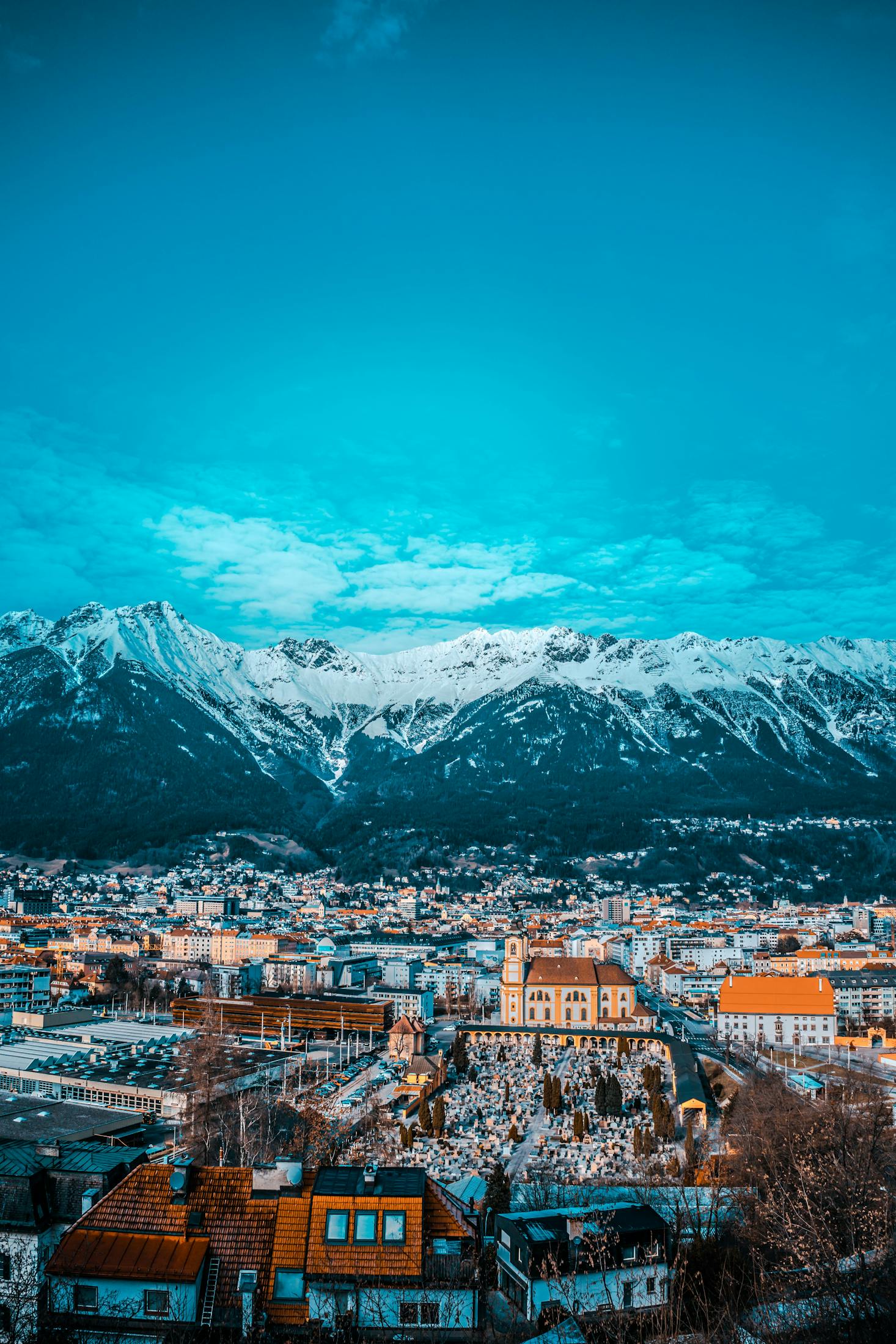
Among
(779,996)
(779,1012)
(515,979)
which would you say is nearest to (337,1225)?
(779,1012)

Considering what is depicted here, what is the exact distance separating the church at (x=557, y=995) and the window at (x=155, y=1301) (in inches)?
1587

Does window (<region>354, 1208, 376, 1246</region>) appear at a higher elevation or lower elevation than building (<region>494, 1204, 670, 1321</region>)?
higher

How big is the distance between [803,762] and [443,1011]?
5591 inches

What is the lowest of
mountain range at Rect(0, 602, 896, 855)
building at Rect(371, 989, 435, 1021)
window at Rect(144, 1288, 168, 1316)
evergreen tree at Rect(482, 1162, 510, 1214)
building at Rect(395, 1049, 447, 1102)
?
building at Rect(371, 989, 435, 1021)

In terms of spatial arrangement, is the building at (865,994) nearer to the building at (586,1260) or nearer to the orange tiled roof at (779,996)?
the orange tiled roof at (779,996)

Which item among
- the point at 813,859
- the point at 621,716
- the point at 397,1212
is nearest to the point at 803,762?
the point at 621,716

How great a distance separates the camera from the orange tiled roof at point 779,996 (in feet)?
141

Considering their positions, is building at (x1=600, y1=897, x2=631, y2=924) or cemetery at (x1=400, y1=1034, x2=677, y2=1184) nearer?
cemetery at (x1=400, y1=1034, x2=677, y2=1184)

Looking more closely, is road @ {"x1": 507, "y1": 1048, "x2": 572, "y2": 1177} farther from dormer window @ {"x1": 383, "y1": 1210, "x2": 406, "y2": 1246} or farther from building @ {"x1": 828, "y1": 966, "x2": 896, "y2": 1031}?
building @ {"x1": 828, "y1": 966, "x2": 896, "y2": 1031}

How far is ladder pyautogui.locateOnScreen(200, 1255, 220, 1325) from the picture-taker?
29.9ft

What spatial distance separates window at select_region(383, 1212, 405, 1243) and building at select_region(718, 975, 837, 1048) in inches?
1412

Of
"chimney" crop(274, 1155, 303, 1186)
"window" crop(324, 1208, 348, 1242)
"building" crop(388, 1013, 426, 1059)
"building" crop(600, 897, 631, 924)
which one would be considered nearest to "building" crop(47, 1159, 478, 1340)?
"window" crop(324, 1208, 348, 1242)

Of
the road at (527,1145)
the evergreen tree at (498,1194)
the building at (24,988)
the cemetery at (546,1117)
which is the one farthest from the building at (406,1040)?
the evergreen tree at (498,1194)

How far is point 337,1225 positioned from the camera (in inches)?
379
